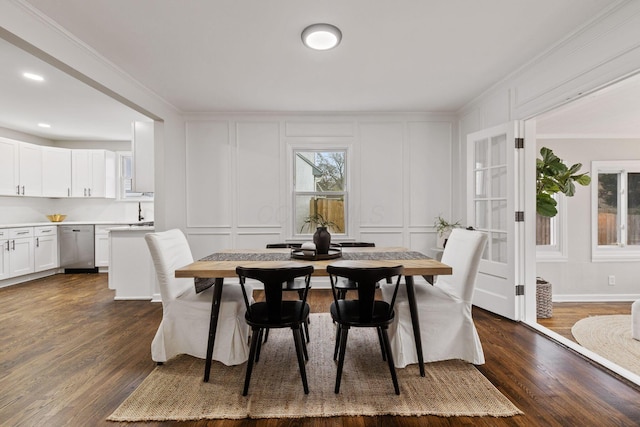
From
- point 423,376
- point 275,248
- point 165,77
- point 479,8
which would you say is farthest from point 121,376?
point 479,8

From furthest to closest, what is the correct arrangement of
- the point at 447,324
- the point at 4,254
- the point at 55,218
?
the point at 55,218 < the point at 4,254 < the point at 447,324

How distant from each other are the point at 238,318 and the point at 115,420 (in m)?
0.84

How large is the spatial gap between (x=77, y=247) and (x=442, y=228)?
6114mm

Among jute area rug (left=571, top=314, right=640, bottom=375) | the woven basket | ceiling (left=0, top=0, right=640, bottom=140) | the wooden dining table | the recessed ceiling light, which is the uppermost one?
the recessed ceiling light

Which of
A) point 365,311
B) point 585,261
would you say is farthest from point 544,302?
point 365,311

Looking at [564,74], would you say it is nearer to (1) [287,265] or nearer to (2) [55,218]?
(1) [287,265]

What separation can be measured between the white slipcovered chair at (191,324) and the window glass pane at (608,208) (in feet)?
16.6

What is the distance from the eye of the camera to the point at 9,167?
5.02m

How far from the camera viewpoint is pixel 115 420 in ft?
5.61

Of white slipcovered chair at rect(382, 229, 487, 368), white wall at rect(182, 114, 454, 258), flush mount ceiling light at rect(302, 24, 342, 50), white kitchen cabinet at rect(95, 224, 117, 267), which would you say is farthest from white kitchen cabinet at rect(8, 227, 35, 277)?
white slipcovered chair at rect(382, 229, 487, 368)

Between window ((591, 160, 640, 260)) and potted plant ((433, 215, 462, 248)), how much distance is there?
2.00 meters

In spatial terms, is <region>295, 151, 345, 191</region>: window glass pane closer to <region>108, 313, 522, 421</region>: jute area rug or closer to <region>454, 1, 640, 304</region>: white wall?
<region>454, 1, 640, 304</region>: white wall

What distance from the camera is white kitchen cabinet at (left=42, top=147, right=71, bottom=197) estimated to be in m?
5.58

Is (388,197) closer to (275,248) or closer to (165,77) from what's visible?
(275,248)
